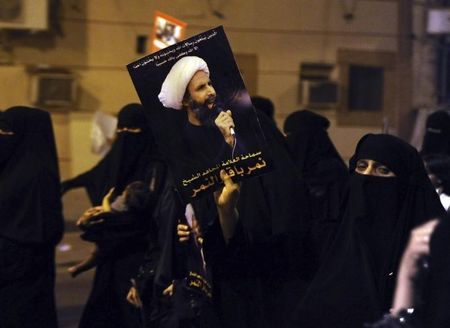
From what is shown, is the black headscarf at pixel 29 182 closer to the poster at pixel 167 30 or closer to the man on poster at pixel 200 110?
the man on poster at pixel 200 110

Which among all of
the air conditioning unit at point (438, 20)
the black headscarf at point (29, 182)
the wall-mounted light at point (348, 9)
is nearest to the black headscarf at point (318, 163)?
the black headscarf at point (29, 182)

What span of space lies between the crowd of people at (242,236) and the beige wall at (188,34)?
7.47 metres

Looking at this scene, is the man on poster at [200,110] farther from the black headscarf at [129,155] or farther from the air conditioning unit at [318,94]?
the air conditioning unit at [318,94]

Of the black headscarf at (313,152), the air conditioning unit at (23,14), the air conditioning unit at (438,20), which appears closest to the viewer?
the black headscarf at (313,152)

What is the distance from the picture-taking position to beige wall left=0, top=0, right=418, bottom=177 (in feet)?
49.1

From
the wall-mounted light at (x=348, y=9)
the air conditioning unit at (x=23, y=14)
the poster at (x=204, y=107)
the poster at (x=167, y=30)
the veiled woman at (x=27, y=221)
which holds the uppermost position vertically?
the wall-mounted light at (x=348, y=9)

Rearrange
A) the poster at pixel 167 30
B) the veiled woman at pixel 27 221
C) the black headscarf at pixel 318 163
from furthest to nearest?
1. the poster at pixel 167 30
2. the black headscarf at pixel 318 163
3. the veiled woman at pixel 27 221

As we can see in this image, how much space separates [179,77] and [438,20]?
13.0 metres

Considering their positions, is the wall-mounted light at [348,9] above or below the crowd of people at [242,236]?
above

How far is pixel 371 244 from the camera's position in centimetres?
382

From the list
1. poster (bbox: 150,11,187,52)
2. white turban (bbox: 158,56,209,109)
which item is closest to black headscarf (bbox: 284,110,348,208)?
white turban (bbox: 158,56,209,109)

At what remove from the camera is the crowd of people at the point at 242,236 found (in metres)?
3.73

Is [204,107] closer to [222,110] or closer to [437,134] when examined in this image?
[222,110]

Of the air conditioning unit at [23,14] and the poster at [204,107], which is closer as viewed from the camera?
the poster at [204,107]
